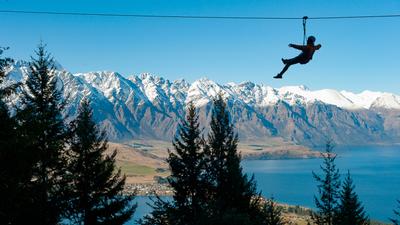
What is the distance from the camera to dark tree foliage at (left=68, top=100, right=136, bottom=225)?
2081cm

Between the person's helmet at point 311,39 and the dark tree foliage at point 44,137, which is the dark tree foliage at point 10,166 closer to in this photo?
the dark tree foliage at point 44,137

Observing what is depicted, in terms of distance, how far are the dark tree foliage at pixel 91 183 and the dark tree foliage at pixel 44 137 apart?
1132 millimetres

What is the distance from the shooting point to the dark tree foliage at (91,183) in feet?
68.3

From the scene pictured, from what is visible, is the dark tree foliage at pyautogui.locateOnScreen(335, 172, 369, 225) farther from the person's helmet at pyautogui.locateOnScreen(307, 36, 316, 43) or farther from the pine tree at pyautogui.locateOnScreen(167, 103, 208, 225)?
the person's helmet at pyautogui.locateOnScreen(307, 36, 316, 43)

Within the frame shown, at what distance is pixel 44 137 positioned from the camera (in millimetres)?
19266

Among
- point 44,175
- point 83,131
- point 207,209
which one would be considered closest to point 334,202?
point 207,209

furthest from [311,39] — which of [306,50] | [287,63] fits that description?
[287,63]

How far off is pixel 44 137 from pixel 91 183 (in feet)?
11.6

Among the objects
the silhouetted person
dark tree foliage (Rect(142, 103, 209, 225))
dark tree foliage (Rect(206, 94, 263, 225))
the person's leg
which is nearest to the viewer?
the silhouetted person

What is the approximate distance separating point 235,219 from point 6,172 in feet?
26.2

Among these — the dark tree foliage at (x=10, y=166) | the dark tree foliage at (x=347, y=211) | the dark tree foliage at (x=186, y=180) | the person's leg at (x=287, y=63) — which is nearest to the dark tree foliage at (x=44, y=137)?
the dark tree foliage at (x=10, y=166)

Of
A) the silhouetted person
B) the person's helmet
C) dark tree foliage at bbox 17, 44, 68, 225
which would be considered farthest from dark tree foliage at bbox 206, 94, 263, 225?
the person's helmet

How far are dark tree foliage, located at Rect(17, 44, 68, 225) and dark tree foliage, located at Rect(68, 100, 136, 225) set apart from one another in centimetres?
113

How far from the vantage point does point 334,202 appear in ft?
103
